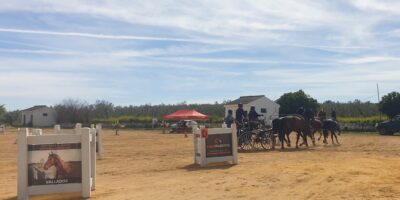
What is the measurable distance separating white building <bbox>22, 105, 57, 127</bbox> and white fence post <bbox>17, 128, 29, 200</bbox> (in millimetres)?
87968

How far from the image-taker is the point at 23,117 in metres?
100

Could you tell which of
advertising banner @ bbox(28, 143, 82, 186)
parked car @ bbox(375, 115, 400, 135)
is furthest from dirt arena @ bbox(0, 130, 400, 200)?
parked car @ bbox(375, 115, 400, 135)

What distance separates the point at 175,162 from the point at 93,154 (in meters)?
6.44

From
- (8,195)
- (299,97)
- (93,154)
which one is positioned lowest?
(8,195)

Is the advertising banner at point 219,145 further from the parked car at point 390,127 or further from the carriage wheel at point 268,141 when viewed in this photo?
the parked car at point 390,127

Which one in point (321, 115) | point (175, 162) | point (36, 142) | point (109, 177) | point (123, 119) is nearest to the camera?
point (36, 142)

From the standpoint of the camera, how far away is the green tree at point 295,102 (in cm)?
6175

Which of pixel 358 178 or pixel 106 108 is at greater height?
pixel 106 108

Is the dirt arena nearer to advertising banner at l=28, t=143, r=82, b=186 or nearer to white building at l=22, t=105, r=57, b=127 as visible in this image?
advertising banner at l=28, t=143, r=82, b=186

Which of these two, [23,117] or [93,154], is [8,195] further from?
[23,117]

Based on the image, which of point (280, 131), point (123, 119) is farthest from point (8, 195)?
point (123, 119)

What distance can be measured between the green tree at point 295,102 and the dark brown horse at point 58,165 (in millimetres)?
52155

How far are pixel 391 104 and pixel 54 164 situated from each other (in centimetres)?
4602

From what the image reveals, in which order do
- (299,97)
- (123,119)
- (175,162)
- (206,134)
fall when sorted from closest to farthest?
(206,134)
(175,162)
(299,97)
(123,119)
